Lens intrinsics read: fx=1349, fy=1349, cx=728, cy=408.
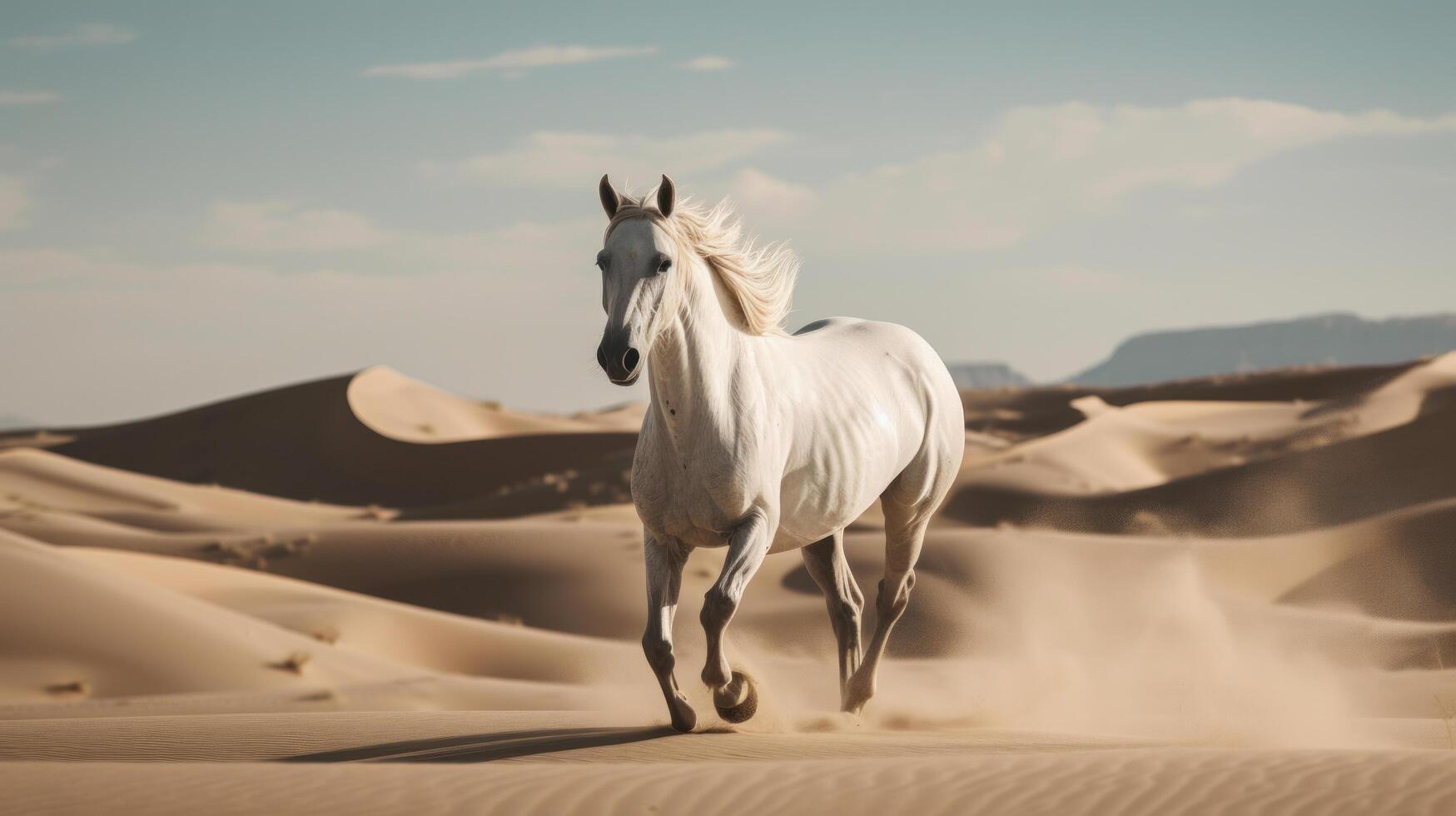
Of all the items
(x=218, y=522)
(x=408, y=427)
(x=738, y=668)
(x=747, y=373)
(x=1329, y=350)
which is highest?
(x=1329, y=350)

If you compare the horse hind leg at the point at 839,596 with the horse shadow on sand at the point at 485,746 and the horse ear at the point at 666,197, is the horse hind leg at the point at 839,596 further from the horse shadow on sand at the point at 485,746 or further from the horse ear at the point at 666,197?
the horse ear at the point at 666,197

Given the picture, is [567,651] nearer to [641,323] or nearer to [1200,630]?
[1200,630]

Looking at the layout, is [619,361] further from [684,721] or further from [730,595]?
[684,721]

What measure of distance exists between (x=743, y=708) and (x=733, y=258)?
244 cm

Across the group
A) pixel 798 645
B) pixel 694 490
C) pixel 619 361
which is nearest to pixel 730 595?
pixel 694 490

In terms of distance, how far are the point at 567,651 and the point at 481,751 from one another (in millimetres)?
8041

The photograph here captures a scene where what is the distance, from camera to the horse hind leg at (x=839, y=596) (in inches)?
352

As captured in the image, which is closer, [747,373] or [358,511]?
[747,373]

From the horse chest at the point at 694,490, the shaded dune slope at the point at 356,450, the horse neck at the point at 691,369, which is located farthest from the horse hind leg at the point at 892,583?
the shaded dune slope at the point at 356,450

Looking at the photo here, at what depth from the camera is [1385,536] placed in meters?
20.0

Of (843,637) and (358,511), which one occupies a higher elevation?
(358,511)

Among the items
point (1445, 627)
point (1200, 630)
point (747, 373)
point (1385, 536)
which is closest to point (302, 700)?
point (747, 373)

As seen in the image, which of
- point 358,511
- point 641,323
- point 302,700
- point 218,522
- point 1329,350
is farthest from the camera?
point 1329,350

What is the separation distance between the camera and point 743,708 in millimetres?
7305
